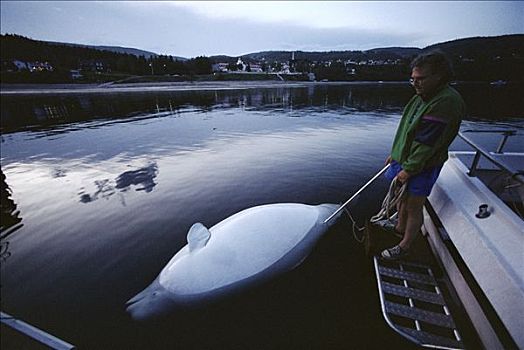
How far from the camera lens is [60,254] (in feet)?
18.2

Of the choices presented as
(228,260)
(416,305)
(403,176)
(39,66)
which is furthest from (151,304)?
(39,66)

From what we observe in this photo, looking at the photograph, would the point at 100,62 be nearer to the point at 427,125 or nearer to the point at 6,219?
the point at 6,219

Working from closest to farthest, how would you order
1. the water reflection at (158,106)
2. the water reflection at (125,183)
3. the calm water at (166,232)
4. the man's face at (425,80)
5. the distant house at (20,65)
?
the man's face at (425,80) < the calm water at (166,232) < the water reflection at (125,183) < the water reflection at (158,106) < the distant house at (20,65)

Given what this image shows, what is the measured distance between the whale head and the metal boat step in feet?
11.2

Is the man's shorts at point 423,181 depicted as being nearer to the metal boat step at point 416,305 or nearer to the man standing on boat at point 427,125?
the man standing on boat at point 427,125

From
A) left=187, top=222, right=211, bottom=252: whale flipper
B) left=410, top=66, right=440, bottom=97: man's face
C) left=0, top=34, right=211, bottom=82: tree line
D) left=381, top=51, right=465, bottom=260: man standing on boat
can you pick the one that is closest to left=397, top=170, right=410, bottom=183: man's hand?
left=381, top=51, right=465, bottom=260: man standing on boat

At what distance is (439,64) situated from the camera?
320 centimetres

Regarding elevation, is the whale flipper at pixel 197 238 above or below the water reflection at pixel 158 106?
above

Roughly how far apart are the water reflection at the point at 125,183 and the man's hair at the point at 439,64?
8.53 meters

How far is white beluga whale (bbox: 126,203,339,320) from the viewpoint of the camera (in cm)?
401

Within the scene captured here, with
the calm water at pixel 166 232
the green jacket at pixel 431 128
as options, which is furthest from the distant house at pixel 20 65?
the green jacket at pixel 431 128

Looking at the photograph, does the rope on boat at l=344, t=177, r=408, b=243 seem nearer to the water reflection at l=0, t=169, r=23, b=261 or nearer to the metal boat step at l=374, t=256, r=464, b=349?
the metal boat step at l=374, t=256, r=464, b=349

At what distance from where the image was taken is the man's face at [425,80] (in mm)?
3221

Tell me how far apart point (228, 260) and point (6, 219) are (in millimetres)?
7255
